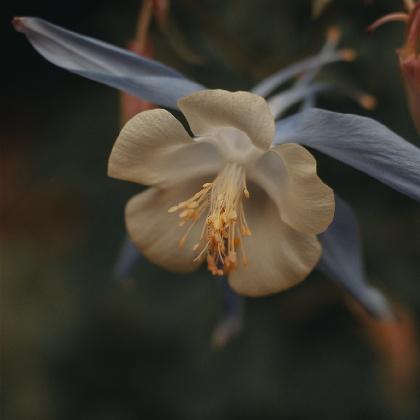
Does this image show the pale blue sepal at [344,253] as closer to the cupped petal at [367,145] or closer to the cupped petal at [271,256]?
the cupped petal at [271,256]

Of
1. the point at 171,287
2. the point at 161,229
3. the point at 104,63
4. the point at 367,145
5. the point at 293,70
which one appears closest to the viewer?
the point at 367,145

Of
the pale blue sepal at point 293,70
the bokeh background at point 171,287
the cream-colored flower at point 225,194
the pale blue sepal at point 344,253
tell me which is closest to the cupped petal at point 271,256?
the cream-colored flower at point 225,194

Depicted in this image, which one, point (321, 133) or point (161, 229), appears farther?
point (161, 229)

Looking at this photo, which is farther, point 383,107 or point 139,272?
point 139,272

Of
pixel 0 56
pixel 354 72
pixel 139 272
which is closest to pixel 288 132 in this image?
pixel 354 72

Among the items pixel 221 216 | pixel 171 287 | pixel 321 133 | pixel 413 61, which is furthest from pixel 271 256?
pixel 171 287

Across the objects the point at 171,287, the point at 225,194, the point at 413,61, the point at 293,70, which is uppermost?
the point at 413,61

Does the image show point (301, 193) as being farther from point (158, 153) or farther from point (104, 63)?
point (104, 63)

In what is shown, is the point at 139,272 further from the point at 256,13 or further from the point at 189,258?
the point at 189,258
